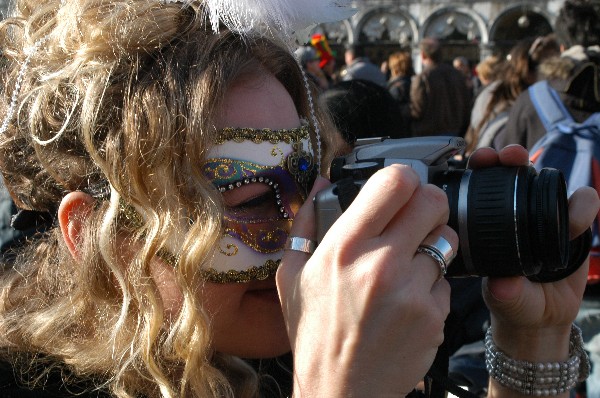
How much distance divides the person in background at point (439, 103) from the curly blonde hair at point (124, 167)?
13.8 ft

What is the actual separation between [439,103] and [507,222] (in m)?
4.41

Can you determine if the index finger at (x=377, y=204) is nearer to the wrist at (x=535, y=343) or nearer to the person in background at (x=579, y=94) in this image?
the wrist at (x=535, y=343)

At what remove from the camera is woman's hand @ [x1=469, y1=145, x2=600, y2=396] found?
1.37m

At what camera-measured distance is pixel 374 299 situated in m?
0.98

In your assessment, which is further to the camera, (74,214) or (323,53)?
(323,53)

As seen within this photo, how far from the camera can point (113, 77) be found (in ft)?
3.94

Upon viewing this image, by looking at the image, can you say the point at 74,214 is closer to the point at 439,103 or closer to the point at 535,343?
the point at 535,343

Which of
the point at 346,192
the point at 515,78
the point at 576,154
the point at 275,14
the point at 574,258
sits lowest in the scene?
the point at 515,78

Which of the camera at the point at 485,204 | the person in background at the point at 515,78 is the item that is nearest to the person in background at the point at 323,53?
the person in background at the point at 515,78

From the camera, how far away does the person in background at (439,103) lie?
5.42 m

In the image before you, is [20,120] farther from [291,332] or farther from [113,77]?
[291,332]

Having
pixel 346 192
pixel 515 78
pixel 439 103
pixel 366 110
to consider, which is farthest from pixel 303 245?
pixel 439 103

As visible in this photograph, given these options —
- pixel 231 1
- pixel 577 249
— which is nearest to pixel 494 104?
pixel 577 249

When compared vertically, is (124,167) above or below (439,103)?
above
